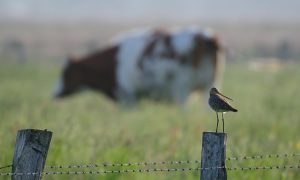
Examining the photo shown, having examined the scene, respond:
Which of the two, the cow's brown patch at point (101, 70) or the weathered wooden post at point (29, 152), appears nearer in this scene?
the weathered wooden post at point (29, 152)

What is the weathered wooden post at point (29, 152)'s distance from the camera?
5098 mm

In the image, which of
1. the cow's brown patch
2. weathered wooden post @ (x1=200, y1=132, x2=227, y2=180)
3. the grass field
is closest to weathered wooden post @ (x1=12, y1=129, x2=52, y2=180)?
weathered wooden post @ (x1=200, y1=132, x2=227, y2=180)

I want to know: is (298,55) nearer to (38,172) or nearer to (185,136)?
(185,136)

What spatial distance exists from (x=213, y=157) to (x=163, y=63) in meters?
11.0

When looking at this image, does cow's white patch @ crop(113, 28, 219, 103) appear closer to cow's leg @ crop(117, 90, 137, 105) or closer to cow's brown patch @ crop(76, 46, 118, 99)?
cow's leg @ crop(117, 90, 137, 105)

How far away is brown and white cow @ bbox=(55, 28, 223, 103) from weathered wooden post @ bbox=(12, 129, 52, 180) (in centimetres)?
1082

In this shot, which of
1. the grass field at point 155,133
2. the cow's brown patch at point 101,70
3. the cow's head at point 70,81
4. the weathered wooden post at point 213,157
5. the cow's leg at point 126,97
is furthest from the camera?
the cow's head at point 70,81

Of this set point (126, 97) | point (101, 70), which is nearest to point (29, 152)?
point (126, 97)

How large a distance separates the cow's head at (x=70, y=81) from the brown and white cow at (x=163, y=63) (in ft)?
3.26

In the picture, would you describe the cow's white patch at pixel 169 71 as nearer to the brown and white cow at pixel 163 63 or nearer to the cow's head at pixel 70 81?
the brown and white cow at pixel 163 63

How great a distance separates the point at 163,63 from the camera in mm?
16047

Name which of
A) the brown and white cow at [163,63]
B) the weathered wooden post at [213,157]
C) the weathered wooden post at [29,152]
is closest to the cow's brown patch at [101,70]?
the brown and white cow at [163,63]

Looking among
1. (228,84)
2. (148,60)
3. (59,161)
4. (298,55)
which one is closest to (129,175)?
(59,161)

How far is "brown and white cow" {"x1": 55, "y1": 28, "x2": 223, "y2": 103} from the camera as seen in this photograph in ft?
52.1
